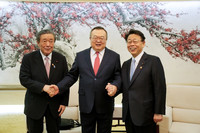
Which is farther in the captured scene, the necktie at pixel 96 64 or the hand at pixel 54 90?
the necktie at pixel 96 64

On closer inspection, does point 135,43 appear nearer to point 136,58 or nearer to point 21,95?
point 136,58

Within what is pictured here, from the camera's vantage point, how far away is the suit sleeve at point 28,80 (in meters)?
2.26

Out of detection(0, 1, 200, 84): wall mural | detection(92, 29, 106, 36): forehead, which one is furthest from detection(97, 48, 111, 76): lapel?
detection(0, 1, 200, 84): wall mural

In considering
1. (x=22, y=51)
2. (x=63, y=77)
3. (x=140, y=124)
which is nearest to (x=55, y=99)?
(x=63, y=77)

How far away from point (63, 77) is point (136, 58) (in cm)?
78

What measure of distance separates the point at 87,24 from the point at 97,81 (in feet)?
7.90

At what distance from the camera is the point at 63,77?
98.0 inches

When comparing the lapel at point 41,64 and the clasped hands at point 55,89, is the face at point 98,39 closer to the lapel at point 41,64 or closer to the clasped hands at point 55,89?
the clasped hands at point 55,89

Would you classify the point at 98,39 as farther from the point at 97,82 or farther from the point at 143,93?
the point at 143,93

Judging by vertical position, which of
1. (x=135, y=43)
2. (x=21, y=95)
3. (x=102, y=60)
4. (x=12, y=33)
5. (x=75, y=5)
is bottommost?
(x=21, y=95)

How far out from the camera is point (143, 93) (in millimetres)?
2252

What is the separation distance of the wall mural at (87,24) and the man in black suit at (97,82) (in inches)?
84.8

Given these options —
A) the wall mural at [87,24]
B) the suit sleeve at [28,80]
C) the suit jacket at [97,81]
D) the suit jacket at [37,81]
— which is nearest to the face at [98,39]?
the suit jacket at [97,81]

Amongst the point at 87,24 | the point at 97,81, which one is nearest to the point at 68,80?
the point at 97,81
